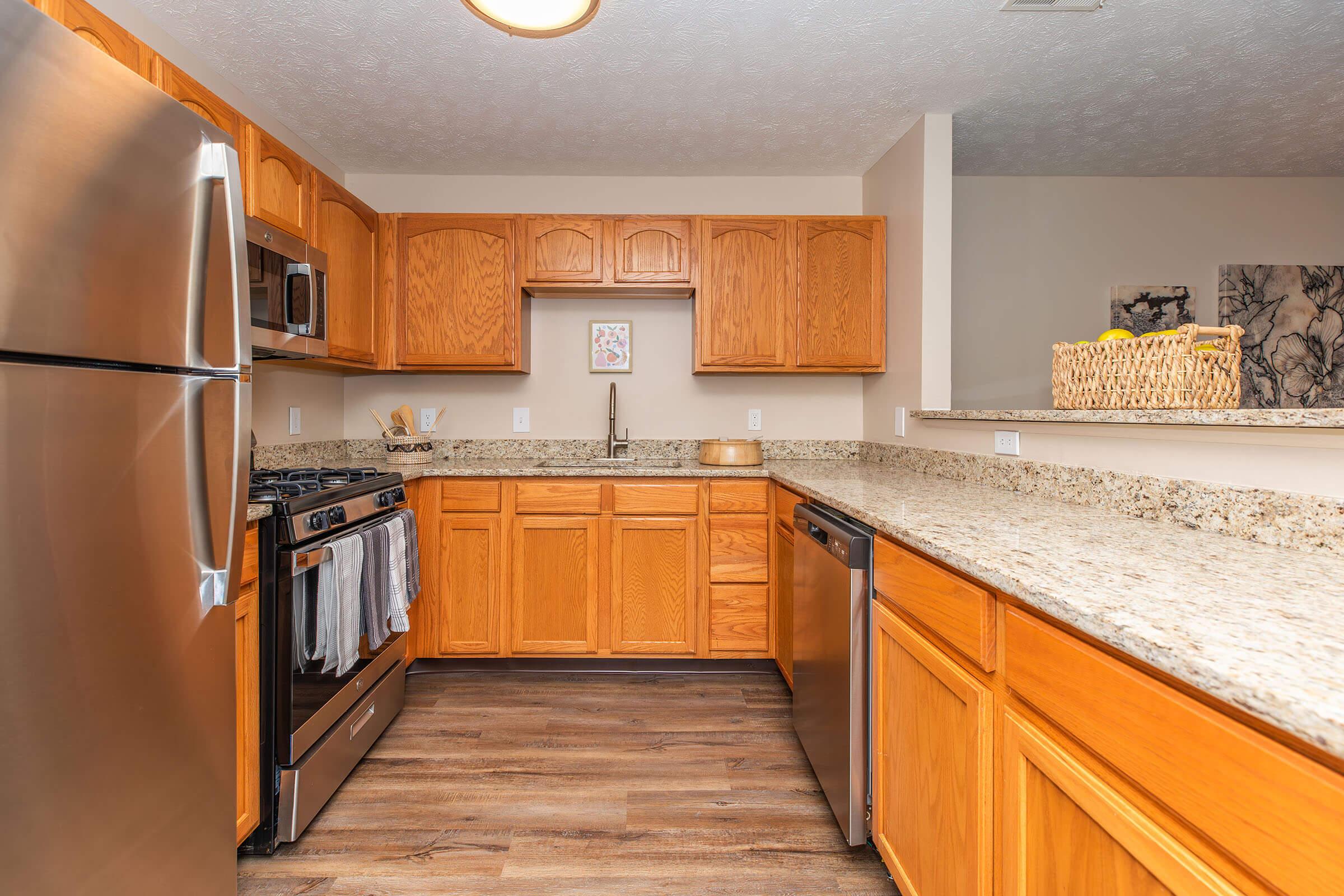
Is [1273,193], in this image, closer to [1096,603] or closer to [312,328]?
[1096,603]

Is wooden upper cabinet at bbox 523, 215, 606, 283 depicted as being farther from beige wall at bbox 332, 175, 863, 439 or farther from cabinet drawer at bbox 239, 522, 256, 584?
cabinet drawer at bbox 239, 522, 256, 584

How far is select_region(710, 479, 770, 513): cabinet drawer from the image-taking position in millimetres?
2758

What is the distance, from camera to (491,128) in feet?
8.83

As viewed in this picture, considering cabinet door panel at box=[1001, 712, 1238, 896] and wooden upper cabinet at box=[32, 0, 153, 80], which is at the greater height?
wooden upper cabinet at box=[32, 0, 153, 80]

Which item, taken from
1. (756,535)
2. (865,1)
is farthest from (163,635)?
(865,1)


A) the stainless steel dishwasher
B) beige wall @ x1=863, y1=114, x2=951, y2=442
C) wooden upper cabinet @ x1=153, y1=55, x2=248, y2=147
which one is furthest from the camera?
beige wall @ x1=863, y1=114, x2=951, y2=442

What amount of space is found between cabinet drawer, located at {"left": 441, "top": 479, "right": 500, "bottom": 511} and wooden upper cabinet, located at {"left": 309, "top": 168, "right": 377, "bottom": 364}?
685 millimetres

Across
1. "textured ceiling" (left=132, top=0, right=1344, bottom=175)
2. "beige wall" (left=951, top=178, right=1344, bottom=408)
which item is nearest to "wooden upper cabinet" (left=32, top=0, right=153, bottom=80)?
"textured ceiling" (left=132, top=0, right=1344, bottom=175)

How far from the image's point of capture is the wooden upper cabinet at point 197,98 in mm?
1617

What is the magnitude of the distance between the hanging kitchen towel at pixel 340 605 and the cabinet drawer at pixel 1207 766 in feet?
5.67

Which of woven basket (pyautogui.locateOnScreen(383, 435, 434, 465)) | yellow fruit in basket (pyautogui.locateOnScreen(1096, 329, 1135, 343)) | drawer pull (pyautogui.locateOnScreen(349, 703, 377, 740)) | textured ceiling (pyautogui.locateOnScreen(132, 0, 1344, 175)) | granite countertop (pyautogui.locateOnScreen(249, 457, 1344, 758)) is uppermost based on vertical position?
textured ceiling (pyautogui.locateOnScreen(132, 0, 1344, 175))

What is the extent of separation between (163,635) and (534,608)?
5.79ft

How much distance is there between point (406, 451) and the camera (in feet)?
9.52

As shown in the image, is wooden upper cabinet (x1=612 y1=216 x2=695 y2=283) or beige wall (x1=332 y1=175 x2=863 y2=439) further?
beige wall (x1=332 y1=175 x2=863 y2=439)
